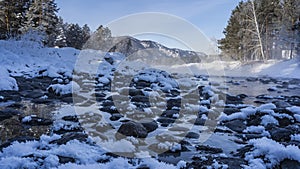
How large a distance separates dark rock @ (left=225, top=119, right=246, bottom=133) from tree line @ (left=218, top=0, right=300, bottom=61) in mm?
22722

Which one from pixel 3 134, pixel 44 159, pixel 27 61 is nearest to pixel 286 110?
pixel 44 159

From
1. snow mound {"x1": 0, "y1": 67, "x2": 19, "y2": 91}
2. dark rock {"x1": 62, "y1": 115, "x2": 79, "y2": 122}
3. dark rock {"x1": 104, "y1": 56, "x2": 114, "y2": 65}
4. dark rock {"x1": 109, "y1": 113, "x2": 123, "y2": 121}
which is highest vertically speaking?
dark rock {"x1": 104, "y1": 56, "x2": 114, "y2": 65}

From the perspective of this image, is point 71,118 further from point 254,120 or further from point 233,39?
point 233,39

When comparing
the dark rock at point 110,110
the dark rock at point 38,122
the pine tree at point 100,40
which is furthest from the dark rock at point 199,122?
the pine tree at point 100,40

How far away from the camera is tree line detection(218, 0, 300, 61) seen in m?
27.8

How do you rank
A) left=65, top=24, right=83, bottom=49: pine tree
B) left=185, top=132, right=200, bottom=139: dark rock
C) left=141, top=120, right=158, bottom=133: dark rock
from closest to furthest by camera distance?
left=185, top=132, right=200, bottom=139: dark rock < left=141, top=120, right=158, bottom=133: dark rock < left=65, top=24, right=83, bottom=49: pine tree

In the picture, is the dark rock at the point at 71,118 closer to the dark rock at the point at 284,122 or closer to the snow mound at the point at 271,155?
the snow mound at the point at 271,155

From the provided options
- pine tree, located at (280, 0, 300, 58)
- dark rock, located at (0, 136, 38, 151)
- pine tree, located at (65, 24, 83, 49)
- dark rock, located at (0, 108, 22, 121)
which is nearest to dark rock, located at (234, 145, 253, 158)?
dark rock, located at (0, 136, 38, 151)

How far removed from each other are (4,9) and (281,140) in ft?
94.3

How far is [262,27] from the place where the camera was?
30.0 metres

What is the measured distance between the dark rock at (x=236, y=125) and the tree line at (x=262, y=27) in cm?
2272

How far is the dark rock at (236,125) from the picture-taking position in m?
5.71

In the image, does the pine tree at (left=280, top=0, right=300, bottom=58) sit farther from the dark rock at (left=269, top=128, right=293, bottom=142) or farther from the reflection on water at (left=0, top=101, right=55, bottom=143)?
the reflection on water at (left=0, top=101, right=55, bottom=143)

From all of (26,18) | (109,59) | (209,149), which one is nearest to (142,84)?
(209,149)
